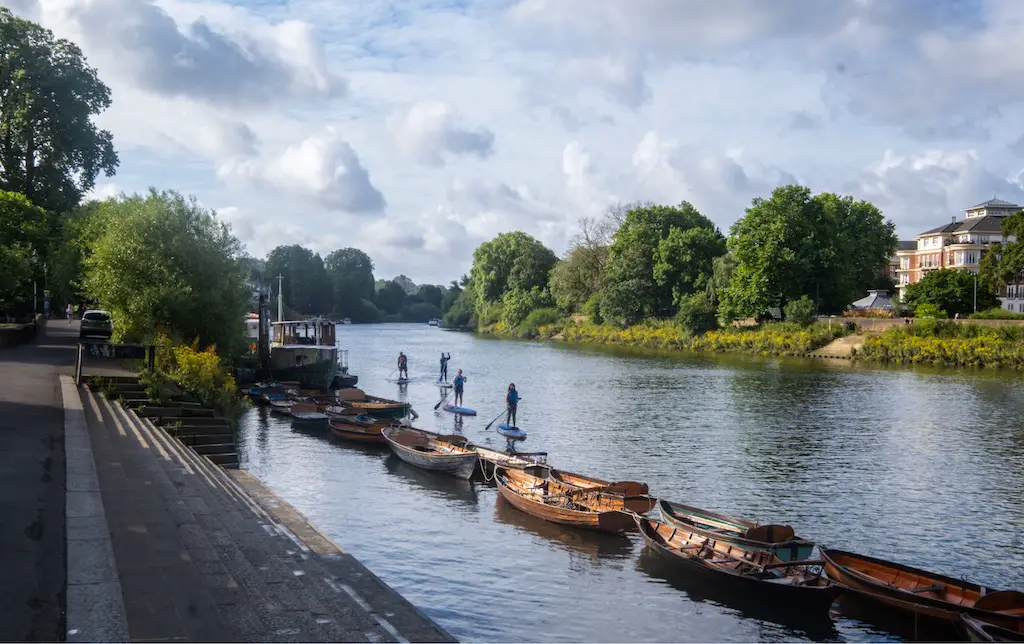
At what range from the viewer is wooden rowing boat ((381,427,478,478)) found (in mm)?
24797

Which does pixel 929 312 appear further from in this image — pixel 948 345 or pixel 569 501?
pixel 569 501

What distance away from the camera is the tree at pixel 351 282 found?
170875mm

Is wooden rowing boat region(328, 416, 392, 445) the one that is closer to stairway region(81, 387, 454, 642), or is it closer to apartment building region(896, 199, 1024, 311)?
stairway region(81, 387, 454, 642)

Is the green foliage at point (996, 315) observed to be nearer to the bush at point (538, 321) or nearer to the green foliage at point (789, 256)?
the green foliage at point (789, 256)

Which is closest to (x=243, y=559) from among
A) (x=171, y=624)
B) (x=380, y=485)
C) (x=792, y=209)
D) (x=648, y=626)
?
(x=171, y=624)

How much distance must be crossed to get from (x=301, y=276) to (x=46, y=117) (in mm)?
105840

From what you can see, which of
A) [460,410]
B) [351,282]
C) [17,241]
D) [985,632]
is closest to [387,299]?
[351,282]

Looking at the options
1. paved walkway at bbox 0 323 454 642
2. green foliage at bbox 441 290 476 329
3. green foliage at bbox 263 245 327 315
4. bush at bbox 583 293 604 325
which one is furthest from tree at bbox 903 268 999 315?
green foliage at bbox 263 245 327 315

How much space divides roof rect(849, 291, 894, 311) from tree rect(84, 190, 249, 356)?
2392 inches

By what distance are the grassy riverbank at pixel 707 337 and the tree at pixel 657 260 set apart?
287cm

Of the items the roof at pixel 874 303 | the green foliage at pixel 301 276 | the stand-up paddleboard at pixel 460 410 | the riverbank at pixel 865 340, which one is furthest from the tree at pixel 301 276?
the stand-up paddleboard at pixel 460 410

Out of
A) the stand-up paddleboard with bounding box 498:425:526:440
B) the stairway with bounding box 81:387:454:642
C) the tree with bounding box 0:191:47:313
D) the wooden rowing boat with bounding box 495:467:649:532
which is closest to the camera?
the stairway with bounding box 81:387:454:642

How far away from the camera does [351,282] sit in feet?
575

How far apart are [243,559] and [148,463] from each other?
6.90m
